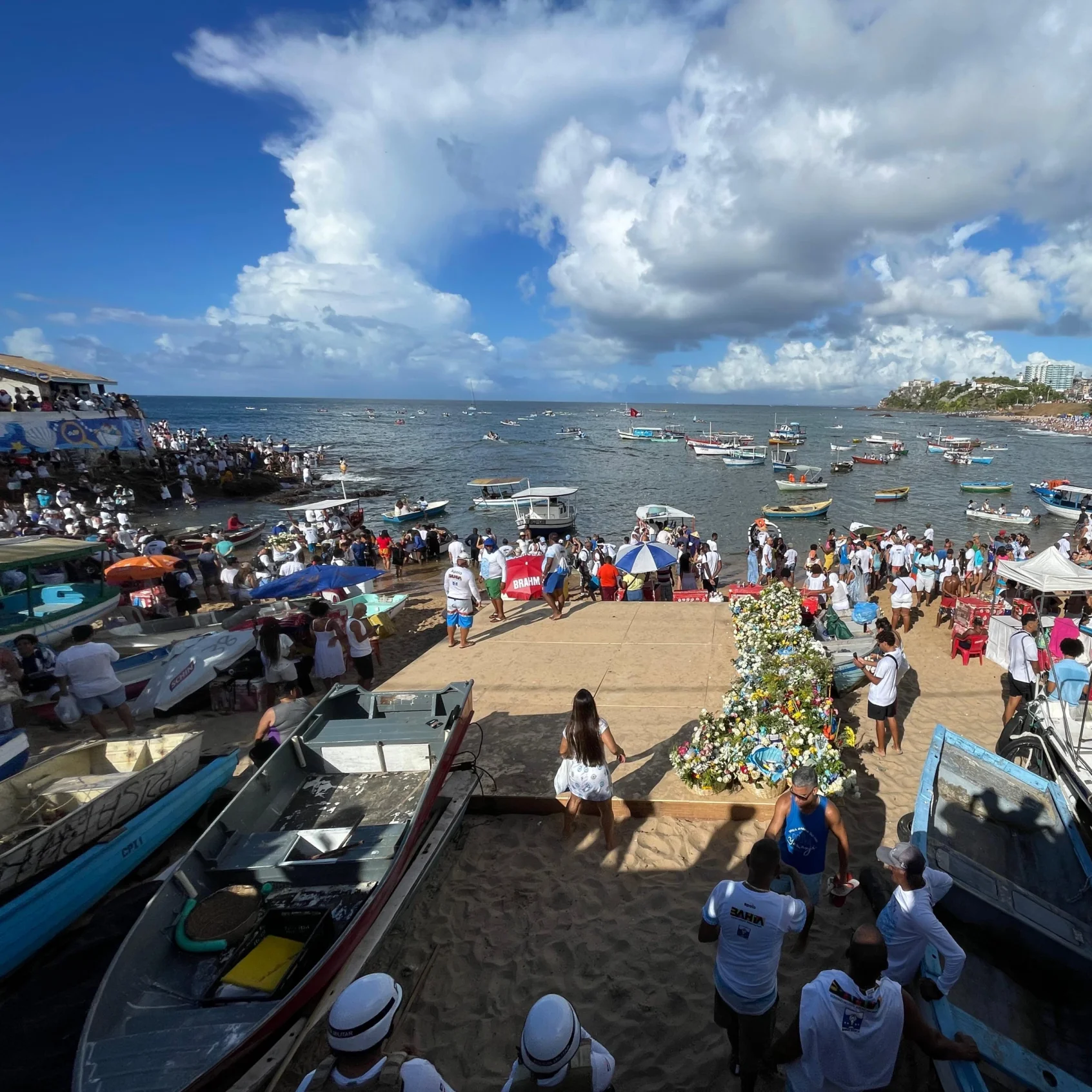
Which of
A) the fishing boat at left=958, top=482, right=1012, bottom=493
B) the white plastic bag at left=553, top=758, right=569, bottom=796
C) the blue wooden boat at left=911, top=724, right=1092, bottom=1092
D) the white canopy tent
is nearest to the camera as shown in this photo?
the blue wooden boat at left=911, top=724, right=1092, bottom=1092

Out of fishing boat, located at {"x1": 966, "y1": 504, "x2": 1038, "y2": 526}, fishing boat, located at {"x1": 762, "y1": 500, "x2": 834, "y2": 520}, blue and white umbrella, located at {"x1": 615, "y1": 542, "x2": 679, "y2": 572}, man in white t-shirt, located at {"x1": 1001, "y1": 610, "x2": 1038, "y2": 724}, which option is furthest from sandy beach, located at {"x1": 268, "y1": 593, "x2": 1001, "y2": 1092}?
fishing boat, located at {"x1": 966, "y1": 504, "x2": 1038, "y2": 526}

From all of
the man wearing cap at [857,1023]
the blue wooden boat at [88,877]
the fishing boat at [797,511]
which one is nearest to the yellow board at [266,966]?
the blue wooden boat at [88,877]

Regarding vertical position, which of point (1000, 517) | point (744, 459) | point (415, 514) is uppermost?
point (744, 459)

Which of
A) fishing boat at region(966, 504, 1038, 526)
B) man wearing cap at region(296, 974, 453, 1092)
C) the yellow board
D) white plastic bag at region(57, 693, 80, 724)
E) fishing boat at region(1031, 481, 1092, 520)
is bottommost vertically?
fishing boat at region(966, 504, 1038, 526)

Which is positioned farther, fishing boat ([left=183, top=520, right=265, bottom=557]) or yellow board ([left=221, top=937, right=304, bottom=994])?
fishing boat ([left=183, top=520, right=265, bottom=557])

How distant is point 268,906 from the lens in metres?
4.46

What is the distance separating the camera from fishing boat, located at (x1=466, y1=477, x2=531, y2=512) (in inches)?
1250

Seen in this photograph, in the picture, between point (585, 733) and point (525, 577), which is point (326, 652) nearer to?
point (585, 733)

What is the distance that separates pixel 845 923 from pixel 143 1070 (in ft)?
16.0

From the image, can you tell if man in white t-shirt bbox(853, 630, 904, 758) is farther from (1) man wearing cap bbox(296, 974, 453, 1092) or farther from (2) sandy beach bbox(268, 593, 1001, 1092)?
(1) man wearing cap bbox(296, 974, 453, 1092)

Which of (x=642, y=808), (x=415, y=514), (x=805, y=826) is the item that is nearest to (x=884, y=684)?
(x=642, y=808)

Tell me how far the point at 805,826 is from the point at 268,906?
13.3ft

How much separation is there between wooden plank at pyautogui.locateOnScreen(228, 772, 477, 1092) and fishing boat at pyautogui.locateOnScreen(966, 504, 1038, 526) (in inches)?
1406

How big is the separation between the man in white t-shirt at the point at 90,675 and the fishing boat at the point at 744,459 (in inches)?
2275
